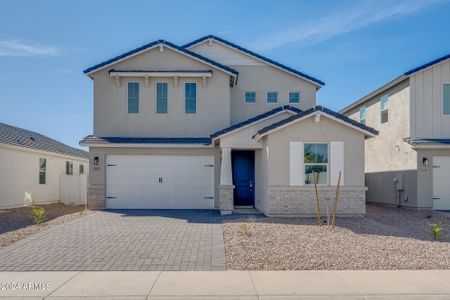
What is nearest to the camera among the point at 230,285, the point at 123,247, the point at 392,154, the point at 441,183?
the point at 230,285

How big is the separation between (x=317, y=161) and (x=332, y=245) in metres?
4.82

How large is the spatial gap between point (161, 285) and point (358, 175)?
30.6 ft

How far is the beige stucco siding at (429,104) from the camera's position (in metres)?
16.8

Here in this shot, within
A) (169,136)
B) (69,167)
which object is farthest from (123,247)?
(69,167)

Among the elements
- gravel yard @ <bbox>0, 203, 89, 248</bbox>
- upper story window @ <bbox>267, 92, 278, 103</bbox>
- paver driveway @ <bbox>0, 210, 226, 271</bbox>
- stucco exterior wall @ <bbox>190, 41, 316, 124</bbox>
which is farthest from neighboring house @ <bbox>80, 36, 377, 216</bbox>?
paver driveway @ <bbox>0, 210, 226, 271</bbox>

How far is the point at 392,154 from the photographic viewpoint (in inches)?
742

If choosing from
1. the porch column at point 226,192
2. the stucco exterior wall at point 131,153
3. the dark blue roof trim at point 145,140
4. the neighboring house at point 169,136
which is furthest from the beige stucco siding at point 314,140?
the stucco exterior wall at point 131,153

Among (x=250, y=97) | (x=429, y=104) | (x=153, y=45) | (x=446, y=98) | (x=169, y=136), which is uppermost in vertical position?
(x=153, y=45)

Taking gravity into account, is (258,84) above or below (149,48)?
below

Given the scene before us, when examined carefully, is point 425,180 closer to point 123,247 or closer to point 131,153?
point 131,153

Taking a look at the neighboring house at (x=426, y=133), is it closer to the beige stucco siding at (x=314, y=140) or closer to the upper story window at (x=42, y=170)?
the beige stucco siding at (x=314, y=140)

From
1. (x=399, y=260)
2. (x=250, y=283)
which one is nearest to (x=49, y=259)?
(x=250, y=283)

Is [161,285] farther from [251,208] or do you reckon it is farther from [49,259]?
[251,208]

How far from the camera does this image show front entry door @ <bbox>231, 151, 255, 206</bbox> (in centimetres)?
1711
